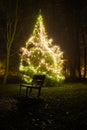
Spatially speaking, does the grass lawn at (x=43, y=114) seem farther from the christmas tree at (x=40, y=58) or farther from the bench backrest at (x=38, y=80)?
the christmas tree at (x=40, y=58)

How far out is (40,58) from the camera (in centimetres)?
1720

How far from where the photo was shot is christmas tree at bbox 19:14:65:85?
1692 centimetres

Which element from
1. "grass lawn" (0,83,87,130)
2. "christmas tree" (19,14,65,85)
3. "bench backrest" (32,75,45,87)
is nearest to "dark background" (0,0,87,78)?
"christmas tree" (19,14,65,85)

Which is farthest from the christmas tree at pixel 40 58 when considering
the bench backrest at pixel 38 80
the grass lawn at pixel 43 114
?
the grass lawn at pixel 43 114

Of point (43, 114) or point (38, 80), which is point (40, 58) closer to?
point (38, 80)

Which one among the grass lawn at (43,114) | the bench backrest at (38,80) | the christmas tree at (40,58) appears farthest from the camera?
the christmas tree at (40,58)

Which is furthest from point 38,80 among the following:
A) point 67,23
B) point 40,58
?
Answer: point 67,23

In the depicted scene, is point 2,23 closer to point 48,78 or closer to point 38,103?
point 48,78

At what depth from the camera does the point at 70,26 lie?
73.9ft

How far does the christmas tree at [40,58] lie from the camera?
55.5 feet

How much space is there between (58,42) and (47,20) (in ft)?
6.54

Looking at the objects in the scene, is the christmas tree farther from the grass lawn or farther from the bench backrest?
the grass lawn

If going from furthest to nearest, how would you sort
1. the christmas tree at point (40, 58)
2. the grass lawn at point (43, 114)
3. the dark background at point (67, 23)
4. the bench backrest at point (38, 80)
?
1. the dark background at point (67, 23)
2. the christmas tree at point (40, 58)
3. the bench backrest at point (38, 80)
4. the grass lawn at point (43, 114)

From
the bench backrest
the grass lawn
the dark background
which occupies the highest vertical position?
the dark background
